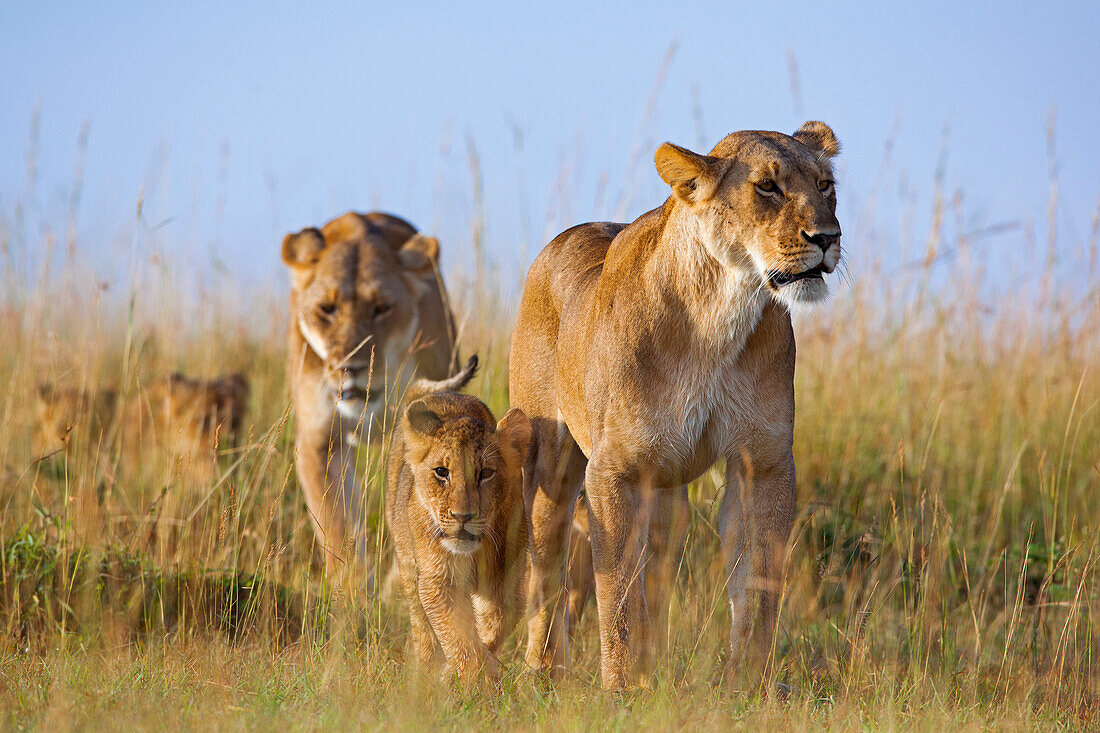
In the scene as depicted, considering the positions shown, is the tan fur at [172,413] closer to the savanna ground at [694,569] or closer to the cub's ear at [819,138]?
the savanna ground at [694,569]

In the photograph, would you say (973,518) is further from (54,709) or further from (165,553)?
(54,709)

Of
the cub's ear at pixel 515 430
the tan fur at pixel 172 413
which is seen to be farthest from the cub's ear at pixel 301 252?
the cub's ear at pixel 515 430

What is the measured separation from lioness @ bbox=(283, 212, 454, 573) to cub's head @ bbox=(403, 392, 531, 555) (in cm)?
159

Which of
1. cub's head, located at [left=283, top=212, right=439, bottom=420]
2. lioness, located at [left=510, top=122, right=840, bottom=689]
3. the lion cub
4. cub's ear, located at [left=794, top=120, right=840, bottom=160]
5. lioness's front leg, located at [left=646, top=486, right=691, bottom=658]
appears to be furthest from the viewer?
cub's head, located at [left=283, top=212, right=439, bottom=420]

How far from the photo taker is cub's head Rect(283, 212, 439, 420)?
19.3ft

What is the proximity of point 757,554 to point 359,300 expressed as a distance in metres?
3.25

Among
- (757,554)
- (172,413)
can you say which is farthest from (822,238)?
(172,413)

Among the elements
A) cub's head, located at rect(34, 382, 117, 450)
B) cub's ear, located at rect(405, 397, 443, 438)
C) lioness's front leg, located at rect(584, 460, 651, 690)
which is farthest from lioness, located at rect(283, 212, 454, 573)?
lioness's front leg, located at rect(584, 460, 651, 690)

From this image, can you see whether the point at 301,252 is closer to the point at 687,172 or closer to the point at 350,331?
the point at 350,331

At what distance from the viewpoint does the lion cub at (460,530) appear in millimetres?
3955

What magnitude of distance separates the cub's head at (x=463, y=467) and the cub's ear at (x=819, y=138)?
4.68 ft

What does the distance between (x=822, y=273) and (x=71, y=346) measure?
6.98 metres

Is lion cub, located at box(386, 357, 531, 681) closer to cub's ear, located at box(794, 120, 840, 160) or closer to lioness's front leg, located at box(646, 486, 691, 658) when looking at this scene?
lioness's front leg, located at box(646, 486, 691, 658)

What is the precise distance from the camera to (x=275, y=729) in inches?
116
